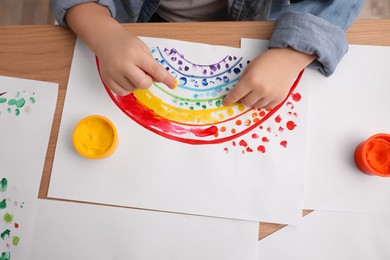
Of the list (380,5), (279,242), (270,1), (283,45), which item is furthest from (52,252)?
(380,5)

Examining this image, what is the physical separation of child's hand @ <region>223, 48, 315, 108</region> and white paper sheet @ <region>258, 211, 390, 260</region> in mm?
164

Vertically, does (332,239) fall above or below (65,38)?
below

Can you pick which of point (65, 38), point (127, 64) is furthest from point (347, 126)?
point (65, 38)

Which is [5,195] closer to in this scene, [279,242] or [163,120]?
[163,120]

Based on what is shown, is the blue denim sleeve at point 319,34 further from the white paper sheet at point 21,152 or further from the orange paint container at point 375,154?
the white paper sheet at point 21,152

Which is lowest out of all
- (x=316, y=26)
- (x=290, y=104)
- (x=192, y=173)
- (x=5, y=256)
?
(x=5, y=256)

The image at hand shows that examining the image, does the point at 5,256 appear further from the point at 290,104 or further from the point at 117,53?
the point at 290,104

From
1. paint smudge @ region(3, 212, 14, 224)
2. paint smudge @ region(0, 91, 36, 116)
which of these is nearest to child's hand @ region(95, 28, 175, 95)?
paint smudge @ region(0, 91, 36, 116)

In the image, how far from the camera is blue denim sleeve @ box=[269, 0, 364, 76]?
487mm

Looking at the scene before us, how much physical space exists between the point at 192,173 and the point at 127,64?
0.17 metres

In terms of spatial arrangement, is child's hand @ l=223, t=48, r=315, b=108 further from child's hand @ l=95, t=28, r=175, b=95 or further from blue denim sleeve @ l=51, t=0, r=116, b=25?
blue denim sleeve @ l=51, t=0, r=116, b=25

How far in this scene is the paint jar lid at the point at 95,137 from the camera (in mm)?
480

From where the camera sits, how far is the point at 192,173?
1.58 ft

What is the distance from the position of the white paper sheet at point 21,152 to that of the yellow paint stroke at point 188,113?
0.15 meters
